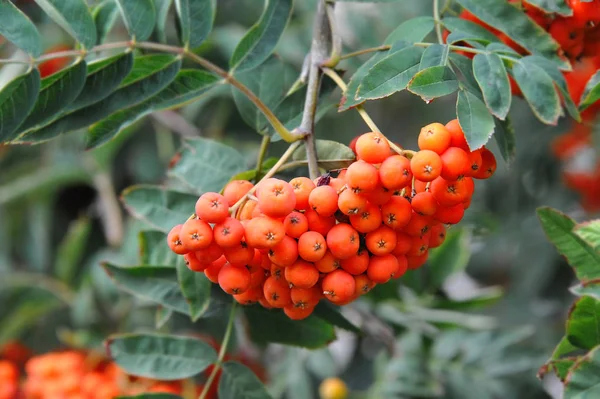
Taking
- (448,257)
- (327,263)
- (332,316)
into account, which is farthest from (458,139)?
(448,257)

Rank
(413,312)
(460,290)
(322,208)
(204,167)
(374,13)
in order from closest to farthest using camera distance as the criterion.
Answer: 1. (322,208)
2. (204,167)
3. (413,312)
4. (374,13)
5. (460,290)

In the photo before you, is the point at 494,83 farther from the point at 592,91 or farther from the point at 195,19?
the point at 195,19

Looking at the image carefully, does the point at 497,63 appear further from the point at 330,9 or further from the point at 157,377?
the point at 157,377

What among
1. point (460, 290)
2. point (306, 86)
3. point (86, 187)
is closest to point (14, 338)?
point (86, 187)

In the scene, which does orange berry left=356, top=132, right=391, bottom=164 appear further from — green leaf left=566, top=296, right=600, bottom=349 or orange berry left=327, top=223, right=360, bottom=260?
green leaf left=566, top=296, right=600, bottom=349

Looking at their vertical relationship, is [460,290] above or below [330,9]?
below

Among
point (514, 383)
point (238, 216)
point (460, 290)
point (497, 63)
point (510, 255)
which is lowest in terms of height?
point (460, 290)
